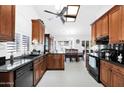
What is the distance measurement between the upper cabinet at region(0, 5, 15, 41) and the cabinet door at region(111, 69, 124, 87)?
2399 millimetres

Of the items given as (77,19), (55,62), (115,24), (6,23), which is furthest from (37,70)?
(77,19)

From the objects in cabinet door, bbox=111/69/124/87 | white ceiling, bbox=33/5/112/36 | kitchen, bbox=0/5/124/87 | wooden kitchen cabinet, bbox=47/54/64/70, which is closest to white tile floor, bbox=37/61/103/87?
kitchen, bbox=0/5/124/87

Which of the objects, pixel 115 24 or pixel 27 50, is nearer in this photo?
pixel 115 24

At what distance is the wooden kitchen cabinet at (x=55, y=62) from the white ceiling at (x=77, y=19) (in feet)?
8.05

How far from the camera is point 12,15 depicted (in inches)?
135

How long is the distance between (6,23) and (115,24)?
108 inches

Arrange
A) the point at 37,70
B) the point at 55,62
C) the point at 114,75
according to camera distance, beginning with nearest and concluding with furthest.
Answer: the point at 114,75
the point at 37,70
the point at 55,62

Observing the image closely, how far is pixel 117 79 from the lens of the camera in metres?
3.64

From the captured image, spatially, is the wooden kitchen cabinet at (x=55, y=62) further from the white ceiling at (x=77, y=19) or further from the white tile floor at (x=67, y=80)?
the white ceiling at (x=77, y=19)

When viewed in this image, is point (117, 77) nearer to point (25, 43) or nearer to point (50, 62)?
point (25, 43)
